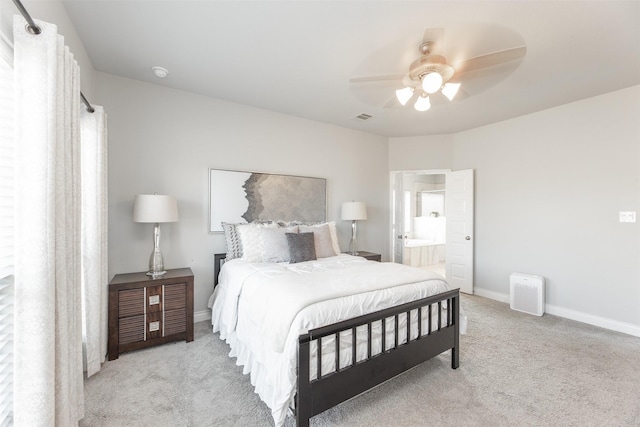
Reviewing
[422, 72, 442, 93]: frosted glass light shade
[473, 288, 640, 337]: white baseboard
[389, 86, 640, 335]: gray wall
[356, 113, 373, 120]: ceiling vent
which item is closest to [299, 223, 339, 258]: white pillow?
[356, 113, 373, 120]: ceiling vent

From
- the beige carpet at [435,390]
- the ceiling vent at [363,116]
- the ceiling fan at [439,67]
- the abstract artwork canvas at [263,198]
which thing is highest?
the ceiling vent at [363,116]

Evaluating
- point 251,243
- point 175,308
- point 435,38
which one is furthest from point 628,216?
point 175,308

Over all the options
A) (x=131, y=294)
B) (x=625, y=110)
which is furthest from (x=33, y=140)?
(x=625, y=110)

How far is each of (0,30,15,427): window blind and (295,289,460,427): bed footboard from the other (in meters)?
1.39

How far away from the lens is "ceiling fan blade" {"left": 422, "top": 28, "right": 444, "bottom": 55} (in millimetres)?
2127

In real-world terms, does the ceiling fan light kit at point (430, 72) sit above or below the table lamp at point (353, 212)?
above

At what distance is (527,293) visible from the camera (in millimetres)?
3766

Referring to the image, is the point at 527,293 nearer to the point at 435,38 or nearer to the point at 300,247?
the point at 300,247

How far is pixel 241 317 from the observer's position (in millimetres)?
2342

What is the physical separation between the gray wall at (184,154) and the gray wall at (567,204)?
2.63m

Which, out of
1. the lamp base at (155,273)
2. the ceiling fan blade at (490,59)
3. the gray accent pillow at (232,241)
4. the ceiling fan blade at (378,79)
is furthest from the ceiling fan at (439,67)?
the lamp base at (155,273)

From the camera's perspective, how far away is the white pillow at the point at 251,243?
9.95 ft

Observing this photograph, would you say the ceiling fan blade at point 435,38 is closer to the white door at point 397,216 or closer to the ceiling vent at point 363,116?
the ceiling vent at point 363,116

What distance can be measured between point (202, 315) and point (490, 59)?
403 centimetres
